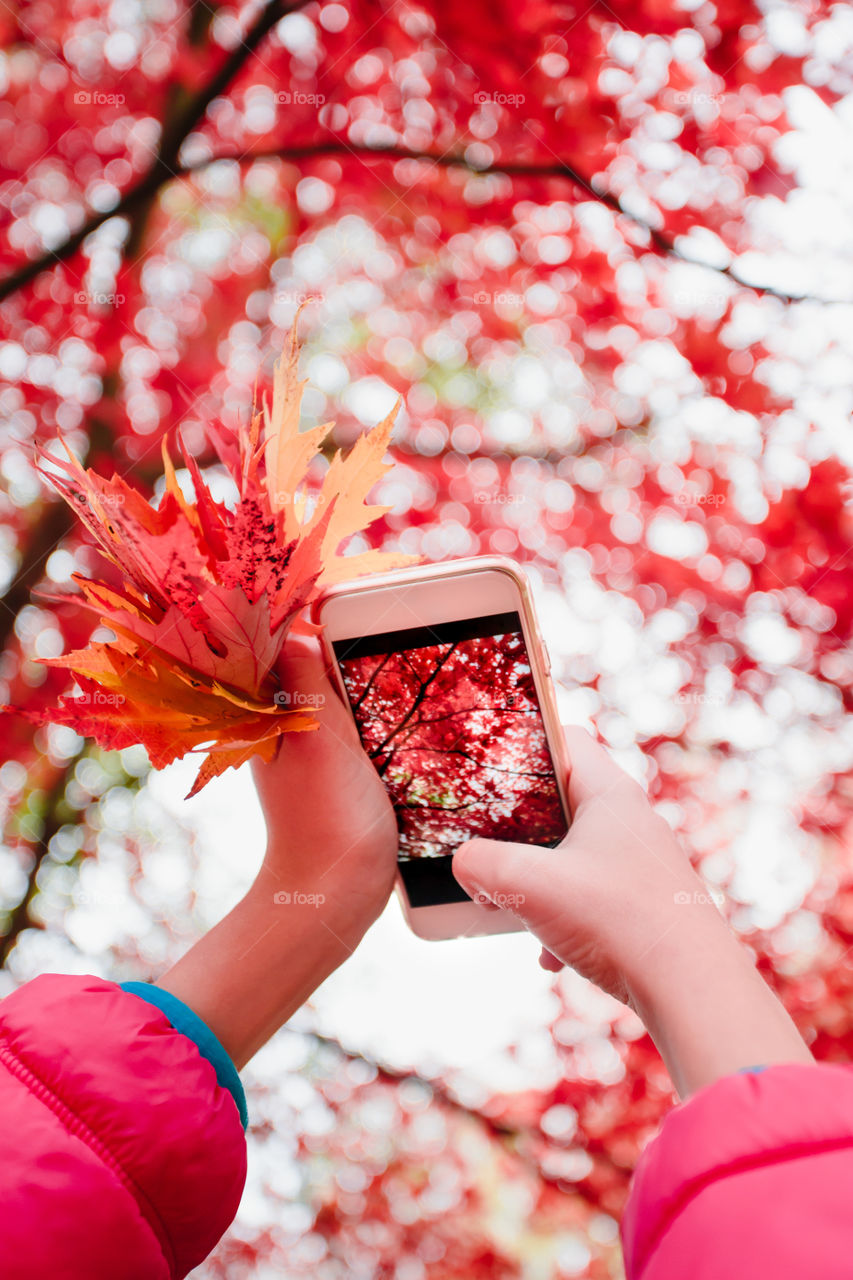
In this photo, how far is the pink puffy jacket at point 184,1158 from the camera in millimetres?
424

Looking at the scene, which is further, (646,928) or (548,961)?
(548,961)

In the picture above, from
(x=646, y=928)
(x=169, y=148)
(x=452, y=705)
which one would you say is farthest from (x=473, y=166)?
(x=646, y=928)

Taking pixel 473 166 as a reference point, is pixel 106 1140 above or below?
below

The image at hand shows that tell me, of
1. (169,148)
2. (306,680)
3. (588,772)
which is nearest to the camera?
(306,680)

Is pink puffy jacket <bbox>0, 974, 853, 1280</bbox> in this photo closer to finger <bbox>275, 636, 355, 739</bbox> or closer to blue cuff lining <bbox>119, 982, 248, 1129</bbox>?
blue cuff lining <bbox>119, 982, 248, 1129</bbox>

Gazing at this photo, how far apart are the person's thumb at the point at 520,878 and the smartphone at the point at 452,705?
0.51 ft

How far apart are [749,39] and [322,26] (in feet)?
3.75

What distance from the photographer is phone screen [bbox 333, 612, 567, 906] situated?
3.18 feet

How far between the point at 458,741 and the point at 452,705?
6 cm

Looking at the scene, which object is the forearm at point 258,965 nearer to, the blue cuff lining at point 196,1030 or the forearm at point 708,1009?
the blue cuff lining at point 196,1030

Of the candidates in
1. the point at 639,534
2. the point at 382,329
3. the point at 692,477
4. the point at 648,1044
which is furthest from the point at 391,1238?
the point at 382,329

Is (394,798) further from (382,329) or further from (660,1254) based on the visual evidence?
(382,329)

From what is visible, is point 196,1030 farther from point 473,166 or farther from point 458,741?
point 473,166

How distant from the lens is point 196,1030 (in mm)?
799
